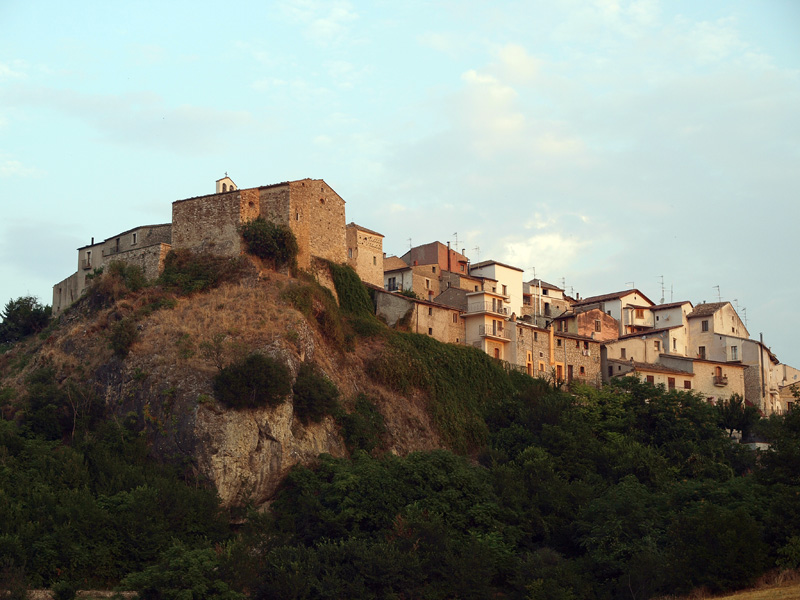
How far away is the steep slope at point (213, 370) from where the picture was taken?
44938 millimetres

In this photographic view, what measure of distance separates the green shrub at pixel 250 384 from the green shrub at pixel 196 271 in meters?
8.29

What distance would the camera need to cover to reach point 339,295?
58.1m

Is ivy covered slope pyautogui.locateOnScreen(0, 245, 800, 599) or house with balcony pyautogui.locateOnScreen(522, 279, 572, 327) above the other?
house with balcony pyautogui.locateOnScreen(522, 279, 572, 327)

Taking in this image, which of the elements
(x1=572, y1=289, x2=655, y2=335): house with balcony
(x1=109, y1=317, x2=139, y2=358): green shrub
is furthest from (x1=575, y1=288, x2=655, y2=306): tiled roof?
(x1=109, y1=317, x2=139, y2=358): green shrub

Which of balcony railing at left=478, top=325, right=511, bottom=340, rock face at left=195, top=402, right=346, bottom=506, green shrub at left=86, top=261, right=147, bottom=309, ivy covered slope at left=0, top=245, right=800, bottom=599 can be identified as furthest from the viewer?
balcony railing at left=478, top=325, right=511, bottom=340

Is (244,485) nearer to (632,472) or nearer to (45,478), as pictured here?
(45,478)

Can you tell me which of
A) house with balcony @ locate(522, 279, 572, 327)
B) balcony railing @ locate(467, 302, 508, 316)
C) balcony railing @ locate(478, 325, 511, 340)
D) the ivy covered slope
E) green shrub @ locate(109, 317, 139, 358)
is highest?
house with balcony @ locate(522, 279, 572, 327)

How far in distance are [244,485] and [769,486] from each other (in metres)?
21.9

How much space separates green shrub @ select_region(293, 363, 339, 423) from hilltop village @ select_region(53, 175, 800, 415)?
9.56 metres

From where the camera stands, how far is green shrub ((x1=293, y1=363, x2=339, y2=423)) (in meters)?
48.1

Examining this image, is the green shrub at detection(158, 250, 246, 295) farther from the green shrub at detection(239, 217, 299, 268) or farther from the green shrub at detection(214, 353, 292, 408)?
the green shrub at detection(214, 353, 292, 408)

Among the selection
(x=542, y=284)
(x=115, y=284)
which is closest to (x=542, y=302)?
(x=542, y=284)

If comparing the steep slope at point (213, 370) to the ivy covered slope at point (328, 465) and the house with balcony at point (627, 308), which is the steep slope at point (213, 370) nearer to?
the ivy covered slope at point (328, 465)

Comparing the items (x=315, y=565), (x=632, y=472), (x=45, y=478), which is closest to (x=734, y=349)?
(x=632, y=472)
